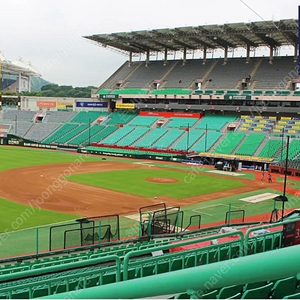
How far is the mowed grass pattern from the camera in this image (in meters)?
34.3

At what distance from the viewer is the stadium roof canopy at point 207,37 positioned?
60.6 meters

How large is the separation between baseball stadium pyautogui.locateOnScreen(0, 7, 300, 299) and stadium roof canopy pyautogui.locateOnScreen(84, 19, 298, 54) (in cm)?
38

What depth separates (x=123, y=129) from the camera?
2908 inches

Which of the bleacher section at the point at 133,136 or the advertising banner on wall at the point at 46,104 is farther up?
the advertising banner on wall at the point at 46,104

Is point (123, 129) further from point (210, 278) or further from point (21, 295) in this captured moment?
point (210, 278)

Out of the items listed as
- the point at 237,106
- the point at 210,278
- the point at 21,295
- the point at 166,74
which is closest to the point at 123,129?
the point at 166,74

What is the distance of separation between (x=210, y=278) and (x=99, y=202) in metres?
27.7

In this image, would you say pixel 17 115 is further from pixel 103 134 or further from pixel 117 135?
pixel 117 135

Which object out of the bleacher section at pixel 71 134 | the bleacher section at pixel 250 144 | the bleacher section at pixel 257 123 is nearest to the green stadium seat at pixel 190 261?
the bleacher section at pixel 250 144

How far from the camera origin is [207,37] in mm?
68438

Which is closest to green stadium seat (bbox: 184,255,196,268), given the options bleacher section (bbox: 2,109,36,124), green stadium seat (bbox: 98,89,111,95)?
green stadium seat (bbox: 98,89,111,95)

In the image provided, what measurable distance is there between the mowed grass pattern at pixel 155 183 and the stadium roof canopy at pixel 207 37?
96.1 ft

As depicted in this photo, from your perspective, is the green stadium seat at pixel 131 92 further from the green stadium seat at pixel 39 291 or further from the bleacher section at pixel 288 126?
the green stadium seat at pixel 39 291

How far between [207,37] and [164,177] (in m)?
36.0
